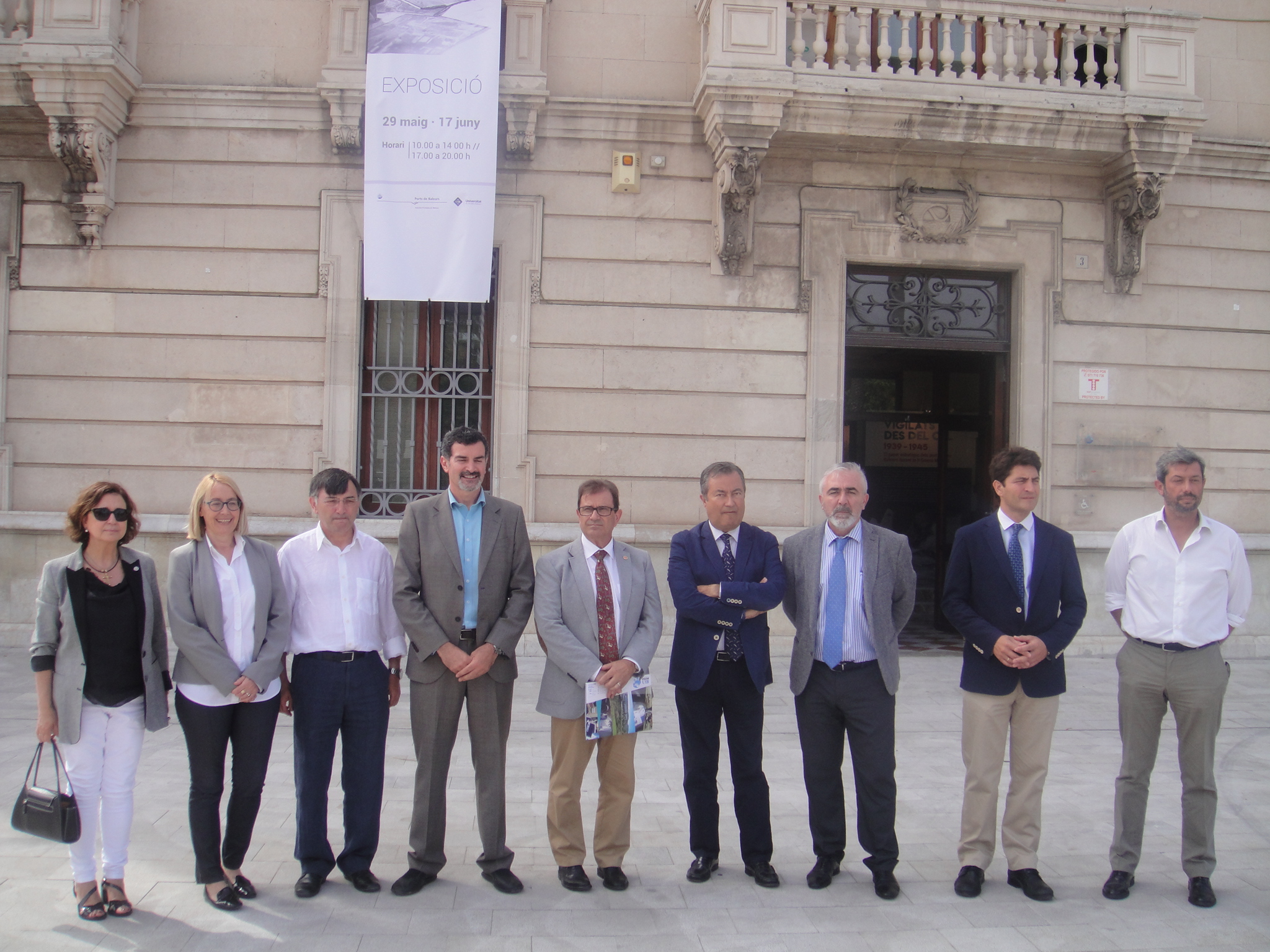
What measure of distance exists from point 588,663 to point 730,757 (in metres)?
0.80

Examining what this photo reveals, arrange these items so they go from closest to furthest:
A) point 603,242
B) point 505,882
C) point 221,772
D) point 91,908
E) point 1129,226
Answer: point 91,908 < point 221,772 < point 505,882 < point 603,242 < point 1129,226

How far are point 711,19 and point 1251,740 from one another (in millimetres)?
7806

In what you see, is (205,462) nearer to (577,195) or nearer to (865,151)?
(577,195)

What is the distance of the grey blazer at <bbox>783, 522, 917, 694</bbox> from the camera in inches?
176

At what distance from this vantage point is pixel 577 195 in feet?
33.1

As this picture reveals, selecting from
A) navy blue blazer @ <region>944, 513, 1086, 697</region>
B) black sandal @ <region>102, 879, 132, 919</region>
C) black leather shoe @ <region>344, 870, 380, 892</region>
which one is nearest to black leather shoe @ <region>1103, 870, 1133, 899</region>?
navy blue blazer @ <region>944, 513, 1086, 697</region>

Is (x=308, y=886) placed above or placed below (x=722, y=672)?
below

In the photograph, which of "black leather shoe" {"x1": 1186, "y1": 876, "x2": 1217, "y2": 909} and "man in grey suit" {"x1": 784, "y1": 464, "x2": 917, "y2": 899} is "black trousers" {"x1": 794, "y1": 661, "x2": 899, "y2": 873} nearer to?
"man in grey suit" {"x1": 784, "y1": 464, "x2": 917, "y2": 899}

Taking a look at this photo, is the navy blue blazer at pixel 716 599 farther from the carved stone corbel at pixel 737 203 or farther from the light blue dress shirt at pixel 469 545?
the carved stone corbel at pixel 737 203

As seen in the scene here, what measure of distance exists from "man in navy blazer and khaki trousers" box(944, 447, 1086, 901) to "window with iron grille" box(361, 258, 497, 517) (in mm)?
6440

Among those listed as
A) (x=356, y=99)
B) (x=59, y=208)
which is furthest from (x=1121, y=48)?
(x=59, y=208)

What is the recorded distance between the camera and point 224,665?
4.05 metres

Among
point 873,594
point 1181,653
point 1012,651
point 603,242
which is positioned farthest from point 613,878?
point 603,242

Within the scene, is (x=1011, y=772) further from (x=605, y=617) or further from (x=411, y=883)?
(x=411, y=883)
